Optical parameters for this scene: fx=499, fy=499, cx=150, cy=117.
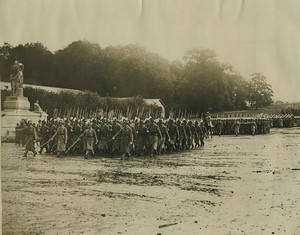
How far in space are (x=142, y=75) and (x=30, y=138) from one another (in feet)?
1.96

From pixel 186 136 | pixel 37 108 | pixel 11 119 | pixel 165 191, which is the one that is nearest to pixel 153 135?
pixel 186 136

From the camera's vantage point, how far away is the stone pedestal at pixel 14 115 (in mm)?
2236

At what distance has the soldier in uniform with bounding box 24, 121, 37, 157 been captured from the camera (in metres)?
2.25

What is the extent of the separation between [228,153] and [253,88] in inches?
11.1

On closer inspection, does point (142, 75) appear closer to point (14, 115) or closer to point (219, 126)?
point (219, 126)

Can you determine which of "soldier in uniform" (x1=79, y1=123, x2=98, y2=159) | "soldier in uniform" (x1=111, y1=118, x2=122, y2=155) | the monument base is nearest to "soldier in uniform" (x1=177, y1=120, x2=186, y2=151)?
"soldier in uniform" (x1=111, y1=118, x2=122, y2=155)

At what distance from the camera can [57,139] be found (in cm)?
226

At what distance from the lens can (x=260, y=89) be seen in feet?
6.53

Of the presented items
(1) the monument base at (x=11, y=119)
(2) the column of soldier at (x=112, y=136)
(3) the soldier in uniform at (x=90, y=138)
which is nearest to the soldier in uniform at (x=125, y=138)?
(2) the column of soldier at (x=112, y=136)

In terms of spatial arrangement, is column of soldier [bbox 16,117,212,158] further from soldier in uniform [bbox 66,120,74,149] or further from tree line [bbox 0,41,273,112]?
tree line [bbox 0,41,273,112]

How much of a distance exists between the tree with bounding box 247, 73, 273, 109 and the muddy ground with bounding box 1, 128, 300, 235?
0.14 m

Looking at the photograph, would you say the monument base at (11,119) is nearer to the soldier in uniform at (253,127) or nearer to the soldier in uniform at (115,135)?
the soldier in uniform at (115,135)

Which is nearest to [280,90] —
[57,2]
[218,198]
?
[218,198]

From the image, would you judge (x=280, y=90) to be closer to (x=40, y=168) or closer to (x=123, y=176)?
(x=123, y=176)
